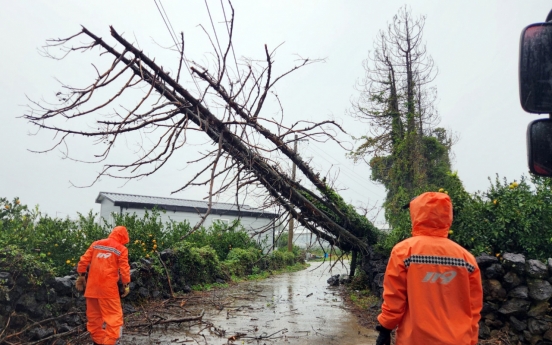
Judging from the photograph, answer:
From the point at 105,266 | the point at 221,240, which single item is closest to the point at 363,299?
the point at 105,266

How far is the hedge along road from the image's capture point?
7559mm

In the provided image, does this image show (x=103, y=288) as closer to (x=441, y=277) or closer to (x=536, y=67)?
(x=441, y=277)

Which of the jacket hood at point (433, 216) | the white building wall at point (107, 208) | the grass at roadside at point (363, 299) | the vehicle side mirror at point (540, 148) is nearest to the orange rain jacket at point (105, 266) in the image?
the jacket hood at point (433, 216)

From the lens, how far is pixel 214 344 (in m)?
7.17

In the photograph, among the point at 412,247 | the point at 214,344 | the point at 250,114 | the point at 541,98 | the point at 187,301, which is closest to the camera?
the point at 541,98

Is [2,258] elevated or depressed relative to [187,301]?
elevated

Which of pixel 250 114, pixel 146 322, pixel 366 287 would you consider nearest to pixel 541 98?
pixel 250 114

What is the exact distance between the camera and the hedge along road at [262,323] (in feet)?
24.8

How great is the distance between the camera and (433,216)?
3.52m

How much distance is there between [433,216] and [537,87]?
143 centimetres

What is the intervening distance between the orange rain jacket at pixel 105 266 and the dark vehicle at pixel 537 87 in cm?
581

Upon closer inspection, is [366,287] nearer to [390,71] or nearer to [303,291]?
[303,291]

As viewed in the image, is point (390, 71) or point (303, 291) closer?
point (303, 291)

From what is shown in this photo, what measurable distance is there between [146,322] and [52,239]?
303cm
